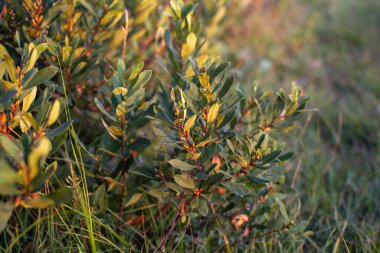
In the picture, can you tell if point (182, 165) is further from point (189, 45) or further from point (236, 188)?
point (189, 45)

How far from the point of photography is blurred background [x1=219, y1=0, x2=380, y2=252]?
2.09m

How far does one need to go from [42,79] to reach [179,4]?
2.10 feet

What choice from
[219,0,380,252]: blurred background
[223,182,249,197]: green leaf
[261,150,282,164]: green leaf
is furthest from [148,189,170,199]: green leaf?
[219,0,380,252]: blurred background

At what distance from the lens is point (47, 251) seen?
5.13ft

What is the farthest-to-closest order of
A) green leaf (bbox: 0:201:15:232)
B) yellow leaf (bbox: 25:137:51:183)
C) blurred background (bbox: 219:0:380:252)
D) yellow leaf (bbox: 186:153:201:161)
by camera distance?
1. blurred background (bbox: 219:0:380:252)
2. yellow leaf (bbox: 186:153:201:161)
3. green leaf (bbox: 0:201:15:232)
4. yellow leaf (bbox: 25:137:51:183)

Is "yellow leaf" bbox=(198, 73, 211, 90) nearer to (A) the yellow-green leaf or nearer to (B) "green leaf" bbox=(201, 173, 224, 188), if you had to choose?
(B) "green leaf" bbox=(201, 173, 224, 188)

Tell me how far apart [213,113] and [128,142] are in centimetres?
46

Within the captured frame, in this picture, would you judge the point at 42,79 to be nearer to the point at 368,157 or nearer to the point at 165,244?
the point at 165,244

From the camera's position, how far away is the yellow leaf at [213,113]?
4.64 ft

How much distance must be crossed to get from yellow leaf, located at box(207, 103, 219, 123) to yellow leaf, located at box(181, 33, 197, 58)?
454 mm

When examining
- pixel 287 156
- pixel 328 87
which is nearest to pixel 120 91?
pixel 287 156

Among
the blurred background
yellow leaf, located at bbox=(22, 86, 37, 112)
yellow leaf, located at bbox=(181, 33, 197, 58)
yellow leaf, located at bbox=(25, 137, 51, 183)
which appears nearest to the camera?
yellow leaf, located at bbox=(25, 137, 51, 183)

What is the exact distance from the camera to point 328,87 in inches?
137

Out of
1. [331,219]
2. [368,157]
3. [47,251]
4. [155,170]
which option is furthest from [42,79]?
[368,157]
